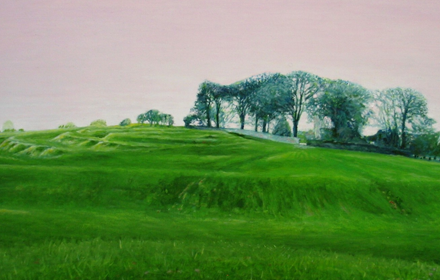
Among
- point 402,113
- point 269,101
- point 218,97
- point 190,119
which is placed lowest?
point 190,119

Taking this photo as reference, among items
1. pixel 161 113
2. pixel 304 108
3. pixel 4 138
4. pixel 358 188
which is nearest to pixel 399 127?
pixel 304 108

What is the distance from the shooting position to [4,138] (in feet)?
50.1

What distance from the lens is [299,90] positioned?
32.2m

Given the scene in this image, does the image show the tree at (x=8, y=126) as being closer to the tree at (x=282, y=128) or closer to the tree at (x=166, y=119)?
the tree at (x=166, y=119)

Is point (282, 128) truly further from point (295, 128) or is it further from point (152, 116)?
point (152, 116)

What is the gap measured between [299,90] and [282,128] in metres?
4.06

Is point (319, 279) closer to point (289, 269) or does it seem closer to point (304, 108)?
point (289, 269)

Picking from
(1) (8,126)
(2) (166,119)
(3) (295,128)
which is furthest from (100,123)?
(3) (295,128)

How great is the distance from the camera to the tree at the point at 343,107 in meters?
27.4

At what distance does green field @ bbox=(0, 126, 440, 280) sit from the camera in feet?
19.8

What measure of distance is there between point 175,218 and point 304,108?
72.3 feet

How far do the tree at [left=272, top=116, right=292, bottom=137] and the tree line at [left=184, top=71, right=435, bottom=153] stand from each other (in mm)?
279

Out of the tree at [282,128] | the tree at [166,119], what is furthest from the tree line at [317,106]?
the tree at [166,119]

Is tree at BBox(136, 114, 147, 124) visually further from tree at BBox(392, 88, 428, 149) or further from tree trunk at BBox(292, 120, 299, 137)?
tree at BBox(392, 88, 428, 149)
